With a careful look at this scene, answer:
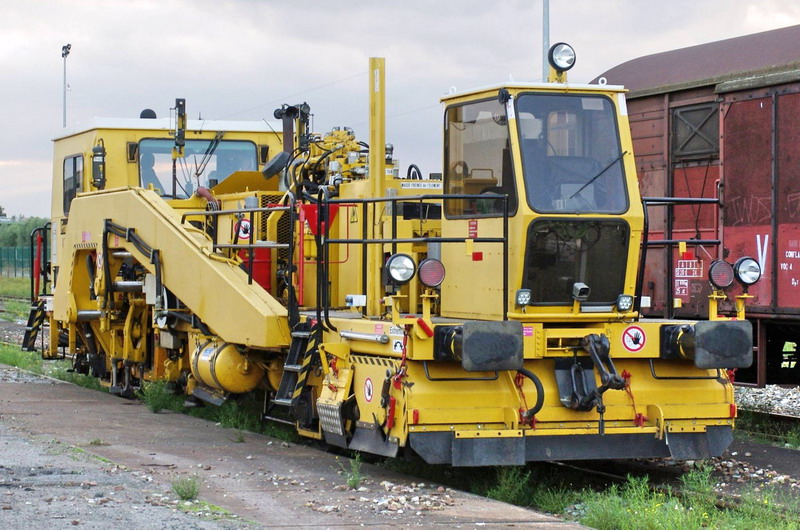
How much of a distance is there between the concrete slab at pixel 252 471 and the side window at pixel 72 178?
3.03m

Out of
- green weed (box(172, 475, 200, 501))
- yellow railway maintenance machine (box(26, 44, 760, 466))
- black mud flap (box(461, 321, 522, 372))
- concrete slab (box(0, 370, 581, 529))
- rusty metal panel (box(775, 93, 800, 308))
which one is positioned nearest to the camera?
concrete slab (box(0, 370, 581, 529))

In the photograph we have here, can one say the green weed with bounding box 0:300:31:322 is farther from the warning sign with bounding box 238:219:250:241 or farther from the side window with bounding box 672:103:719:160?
the side window with bounding box 672:103:719:160

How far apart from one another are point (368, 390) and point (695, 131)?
20.7 ft

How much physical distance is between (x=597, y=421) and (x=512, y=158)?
2.08 metres

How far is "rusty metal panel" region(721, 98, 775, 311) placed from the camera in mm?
12320

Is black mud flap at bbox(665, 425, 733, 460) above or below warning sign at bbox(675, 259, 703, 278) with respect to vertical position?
below

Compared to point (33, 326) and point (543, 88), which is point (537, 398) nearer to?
point (543, 88)

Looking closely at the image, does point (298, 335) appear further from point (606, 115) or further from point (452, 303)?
point (606, 115)

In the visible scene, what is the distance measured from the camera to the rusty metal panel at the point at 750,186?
12320mm

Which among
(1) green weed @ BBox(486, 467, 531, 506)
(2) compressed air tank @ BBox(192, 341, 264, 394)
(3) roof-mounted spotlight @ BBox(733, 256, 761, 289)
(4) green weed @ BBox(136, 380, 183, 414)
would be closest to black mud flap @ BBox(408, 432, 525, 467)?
(1) green weed @ BBox(486, 467, 531, 506)

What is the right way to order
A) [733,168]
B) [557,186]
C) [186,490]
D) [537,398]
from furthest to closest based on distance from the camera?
[733,168] < [557,186] < [537,398] < [186,490]

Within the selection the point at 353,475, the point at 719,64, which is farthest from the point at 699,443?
the point at 719,64

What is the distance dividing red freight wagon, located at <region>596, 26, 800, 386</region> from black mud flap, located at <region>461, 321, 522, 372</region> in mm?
3301

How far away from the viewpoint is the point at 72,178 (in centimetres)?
1531
